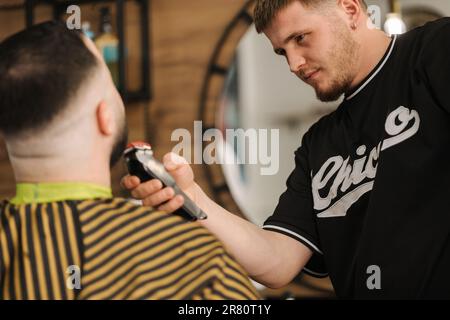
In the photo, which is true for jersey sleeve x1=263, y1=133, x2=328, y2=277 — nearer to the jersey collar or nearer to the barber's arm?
the barber's arm

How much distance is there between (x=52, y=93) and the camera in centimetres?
90

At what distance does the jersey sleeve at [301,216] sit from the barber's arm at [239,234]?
0.09ft

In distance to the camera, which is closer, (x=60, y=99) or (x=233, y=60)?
(x=60, y=99)

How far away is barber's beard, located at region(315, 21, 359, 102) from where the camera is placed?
5.37 ft

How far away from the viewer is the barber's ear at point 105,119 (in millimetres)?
960

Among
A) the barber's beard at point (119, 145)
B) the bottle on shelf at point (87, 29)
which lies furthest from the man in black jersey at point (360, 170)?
the bottle on shelf at point (87, 29)

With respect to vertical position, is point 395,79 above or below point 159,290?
above

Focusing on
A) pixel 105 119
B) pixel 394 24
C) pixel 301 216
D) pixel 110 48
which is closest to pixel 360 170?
pixel 301 216

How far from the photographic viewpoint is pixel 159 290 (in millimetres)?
881

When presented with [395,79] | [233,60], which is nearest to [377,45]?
[395,79]

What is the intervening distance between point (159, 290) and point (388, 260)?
76 cm

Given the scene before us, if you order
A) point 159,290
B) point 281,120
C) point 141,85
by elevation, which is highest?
point 141,85

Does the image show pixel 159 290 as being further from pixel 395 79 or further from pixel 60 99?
pixel 395 79

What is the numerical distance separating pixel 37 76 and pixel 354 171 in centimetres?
96
